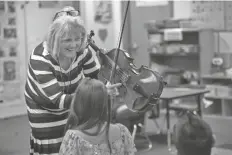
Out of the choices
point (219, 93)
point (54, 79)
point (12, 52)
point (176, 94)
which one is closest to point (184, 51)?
point (219, 93)

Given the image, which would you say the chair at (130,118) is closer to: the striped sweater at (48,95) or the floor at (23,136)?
the floor at (23,136)

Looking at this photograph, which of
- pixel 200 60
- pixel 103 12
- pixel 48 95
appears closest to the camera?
pixel 48 95

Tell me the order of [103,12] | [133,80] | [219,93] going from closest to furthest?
[133,80] → [219,93] → [103,12]

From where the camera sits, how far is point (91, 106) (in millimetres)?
1940

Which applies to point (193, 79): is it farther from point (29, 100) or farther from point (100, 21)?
point (29, 100)

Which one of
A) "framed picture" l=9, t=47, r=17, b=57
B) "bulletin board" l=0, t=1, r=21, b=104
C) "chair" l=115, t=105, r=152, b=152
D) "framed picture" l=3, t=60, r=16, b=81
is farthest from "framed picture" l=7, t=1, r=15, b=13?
"chair" l=115, t=105, r=152, b=152

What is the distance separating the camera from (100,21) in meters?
7.57

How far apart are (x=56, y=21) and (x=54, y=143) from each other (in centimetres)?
68

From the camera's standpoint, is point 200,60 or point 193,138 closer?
point 193,138

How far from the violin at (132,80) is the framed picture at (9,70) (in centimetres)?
429

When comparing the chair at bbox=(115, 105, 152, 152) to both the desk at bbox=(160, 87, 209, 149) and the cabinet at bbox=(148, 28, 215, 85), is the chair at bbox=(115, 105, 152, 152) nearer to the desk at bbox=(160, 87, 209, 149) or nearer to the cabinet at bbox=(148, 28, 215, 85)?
the desk at bbox=(160, 87, 209, 149)

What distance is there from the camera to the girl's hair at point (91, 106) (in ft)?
6.38

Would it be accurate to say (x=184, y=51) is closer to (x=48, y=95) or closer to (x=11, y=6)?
(x=11, y=6)

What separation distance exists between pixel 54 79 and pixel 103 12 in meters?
5.22
